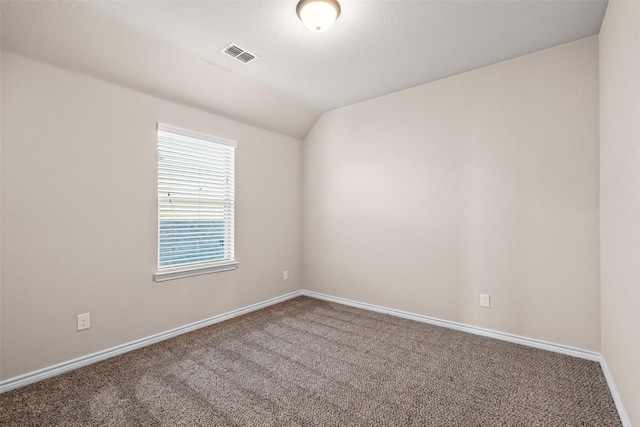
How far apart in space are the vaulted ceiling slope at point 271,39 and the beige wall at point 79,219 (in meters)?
0.22

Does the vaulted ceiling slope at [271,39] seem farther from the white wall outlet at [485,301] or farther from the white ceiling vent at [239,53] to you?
the white wall outlet at [485,301]

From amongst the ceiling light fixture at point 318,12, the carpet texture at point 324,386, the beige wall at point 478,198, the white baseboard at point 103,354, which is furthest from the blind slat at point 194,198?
the ceiling light fixture at point 318,12

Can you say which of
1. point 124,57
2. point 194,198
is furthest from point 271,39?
point 194,198

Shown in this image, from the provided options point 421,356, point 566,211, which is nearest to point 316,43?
point 566,211

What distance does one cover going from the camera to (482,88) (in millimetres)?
2852

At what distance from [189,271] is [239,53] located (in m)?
2.09

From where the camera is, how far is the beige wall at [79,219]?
203 cm

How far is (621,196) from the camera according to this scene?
1709 mm

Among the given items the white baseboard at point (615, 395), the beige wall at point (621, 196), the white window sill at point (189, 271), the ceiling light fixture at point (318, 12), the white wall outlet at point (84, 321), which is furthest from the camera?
the white window sill at point (189, 271)

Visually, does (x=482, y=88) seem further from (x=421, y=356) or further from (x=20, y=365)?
(x=20, y=365)

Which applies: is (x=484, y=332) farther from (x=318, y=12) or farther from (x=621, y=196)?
(x=318, y=12)

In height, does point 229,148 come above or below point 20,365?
above

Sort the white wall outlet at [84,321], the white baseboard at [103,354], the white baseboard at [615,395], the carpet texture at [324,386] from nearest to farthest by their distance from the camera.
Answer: the white baseboard at [615,395] < the carpet texture at [324,386] < the white baseboard at [103,354] < the white wall outlet at [84,321]

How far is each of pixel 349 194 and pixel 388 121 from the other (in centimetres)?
98
